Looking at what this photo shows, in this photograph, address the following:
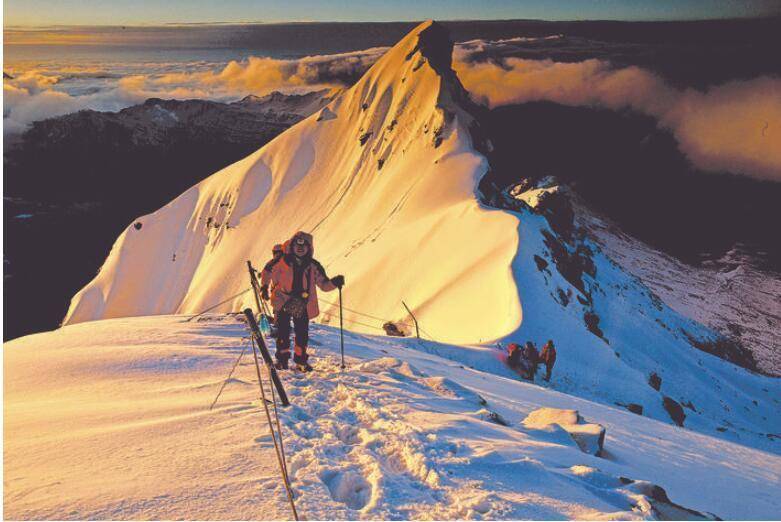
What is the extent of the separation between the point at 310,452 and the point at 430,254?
2803 cm

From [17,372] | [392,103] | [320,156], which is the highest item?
[392,103]

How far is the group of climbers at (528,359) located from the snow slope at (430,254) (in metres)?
1.21

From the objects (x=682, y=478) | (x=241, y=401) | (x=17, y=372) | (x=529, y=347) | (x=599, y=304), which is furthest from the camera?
(x=599, y=304)

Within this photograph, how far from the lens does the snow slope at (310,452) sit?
171 inches

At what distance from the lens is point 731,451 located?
32.8 ft

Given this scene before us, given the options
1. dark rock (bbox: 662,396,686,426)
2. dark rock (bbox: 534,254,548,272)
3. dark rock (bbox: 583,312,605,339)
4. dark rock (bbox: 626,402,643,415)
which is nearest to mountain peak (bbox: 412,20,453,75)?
dark rock (bbox: 583,312,605,339)

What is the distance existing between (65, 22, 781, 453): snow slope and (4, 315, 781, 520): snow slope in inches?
338

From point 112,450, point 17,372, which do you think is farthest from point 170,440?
point 17,372

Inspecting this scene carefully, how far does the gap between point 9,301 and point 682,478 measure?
585ft

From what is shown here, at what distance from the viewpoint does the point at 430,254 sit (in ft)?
108

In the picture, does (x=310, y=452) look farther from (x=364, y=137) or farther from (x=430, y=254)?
(x=364, y=137)

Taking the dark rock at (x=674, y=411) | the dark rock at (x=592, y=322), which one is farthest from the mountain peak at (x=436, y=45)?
the dark rock at (x=674, y=411)

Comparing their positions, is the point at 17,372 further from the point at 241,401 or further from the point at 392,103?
the point at 392,103

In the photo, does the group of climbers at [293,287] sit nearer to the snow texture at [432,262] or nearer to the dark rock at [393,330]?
the snow texture at [432,262]
